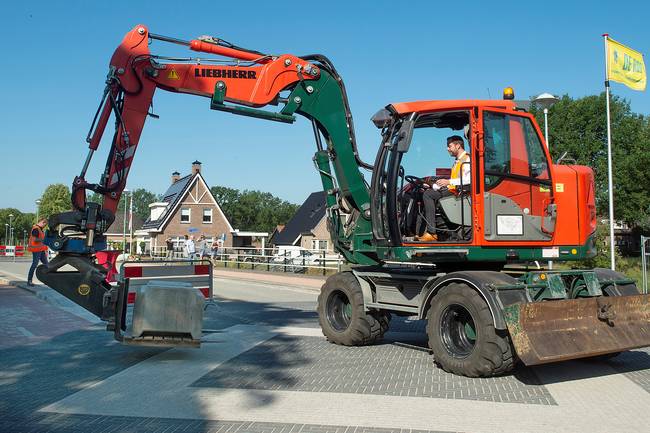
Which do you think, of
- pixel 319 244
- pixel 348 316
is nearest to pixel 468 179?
pixel 348 316

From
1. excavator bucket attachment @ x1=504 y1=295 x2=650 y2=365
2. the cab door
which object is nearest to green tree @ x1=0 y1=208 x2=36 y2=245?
the cab door

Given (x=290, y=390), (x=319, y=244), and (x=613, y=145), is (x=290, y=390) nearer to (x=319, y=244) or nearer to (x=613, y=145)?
(x=319, y=244)

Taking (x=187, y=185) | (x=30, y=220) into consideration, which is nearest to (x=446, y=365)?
(x=187, y=185)

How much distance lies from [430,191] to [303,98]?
8.86 feet

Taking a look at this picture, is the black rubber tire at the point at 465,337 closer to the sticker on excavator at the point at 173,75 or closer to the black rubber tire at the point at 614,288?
the black rubber tire at the point at 614,288

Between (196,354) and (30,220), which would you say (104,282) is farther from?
(30,220)

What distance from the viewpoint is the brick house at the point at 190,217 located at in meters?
56.4

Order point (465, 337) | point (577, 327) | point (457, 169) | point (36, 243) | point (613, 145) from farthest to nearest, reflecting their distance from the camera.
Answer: point (613, 145) → point (36, 243) → point (457, 169) → point (465, 337) → point (577, 327)

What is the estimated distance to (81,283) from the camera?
785cm

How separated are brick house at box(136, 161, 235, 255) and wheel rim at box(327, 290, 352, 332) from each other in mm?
46419

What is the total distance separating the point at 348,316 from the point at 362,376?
91.5 inches

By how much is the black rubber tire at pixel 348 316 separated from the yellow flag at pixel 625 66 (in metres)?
10.6

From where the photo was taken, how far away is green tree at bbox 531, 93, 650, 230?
45.7 metres

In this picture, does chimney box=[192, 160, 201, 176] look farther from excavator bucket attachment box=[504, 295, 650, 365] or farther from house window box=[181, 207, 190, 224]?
excavator bucket attachment box=[504, 295, 650, 365]
